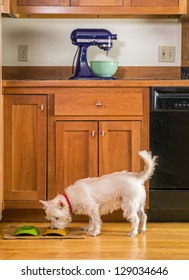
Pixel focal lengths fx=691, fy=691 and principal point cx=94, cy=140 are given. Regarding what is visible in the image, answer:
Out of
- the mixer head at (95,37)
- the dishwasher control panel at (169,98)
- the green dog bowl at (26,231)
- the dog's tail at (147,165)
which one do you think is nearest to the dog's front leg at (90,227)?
the green dog bowl at (26,231)

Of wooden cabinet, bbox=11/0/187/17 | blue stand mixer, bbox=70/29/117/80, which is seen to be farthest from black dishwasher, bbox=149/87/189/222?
wooden cabinet, bbox=11/0/187/17

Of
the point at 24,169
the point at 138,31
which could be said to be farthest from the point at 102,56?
the point at 24,169

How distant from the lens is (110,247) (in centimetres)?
372

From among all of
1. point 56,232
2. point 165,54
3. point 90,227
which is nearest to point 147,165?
point 90,227

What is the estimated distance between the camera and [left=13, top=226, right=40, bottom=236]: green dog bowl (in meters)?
3.95

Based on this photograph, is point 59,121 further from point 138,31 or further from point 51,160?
point 138,31

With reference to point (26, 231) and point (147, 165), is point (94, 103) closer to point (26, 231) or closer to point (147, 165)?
point (147, 165)

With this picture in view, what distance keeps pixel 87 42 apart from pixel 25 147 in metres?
0.81

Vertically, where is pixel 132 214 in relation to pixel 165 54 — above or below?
below

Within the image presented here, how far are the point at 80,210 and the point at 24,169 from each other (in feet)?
1.65

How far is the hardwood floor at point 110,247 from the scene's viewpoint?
3.52m

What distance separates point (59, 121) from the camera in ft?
14.0

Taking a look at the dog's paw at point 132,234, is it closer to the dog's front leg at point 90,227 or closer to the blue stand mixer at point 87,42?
the dog's front leg at point 90,227

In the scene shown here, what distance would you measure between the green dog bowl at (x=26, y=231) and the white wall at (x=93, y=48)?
1.31 m
